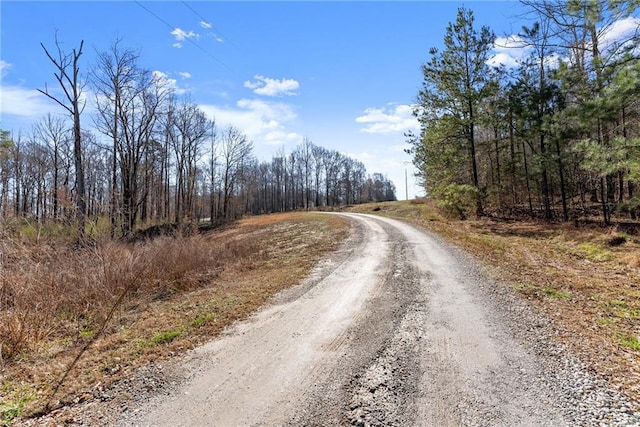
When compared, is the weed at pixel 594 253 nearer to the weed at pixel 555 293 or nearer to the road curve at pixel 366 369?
the weed at pixel 555 293

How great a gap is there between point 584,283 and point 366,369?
225 inches

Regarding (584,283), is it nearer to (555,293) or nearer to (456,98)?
(555,293)

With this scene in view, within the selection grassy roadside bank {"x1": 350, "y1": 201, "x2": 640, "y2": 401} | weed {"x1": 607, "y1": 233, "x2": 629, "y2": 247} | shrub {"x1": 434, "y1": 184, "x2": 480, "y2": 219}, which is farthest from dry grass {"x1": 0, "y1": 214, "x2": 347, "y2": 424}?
shrub {"x1": 434, "y1": 184, "x2": 480, "y2": 219}

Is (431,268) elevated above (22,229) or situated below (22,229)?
below

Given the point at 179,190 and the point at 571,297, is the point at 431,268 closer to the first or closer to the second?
the point at 571,297

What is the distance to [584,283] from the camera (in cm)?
660

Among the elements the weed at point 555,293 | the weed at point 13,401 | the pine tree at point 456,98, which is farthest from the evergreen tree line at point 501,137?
the weed at point 13,401

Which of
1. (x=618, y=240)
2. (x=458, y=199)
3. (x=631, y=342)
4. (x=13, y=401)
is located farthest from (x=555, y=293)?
(x=458, y=199)

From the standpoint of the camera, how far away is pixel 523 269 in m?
7.84

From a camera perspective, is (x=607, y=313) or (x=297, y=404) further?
(x=607, y=313)

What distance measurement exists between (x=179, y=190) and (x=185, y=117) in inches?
322

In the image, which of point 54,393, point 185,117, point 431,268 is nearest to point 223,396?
point 54,393

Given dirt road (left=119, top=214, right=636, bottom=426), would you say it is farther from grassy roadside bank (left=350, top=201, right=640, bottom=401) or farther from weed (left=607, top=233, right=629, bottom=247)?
weed (left=607, top=233, right=629, bottom=247)

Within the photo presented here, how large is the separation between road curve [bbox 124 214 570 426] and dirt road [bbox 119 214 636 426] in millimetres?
12
